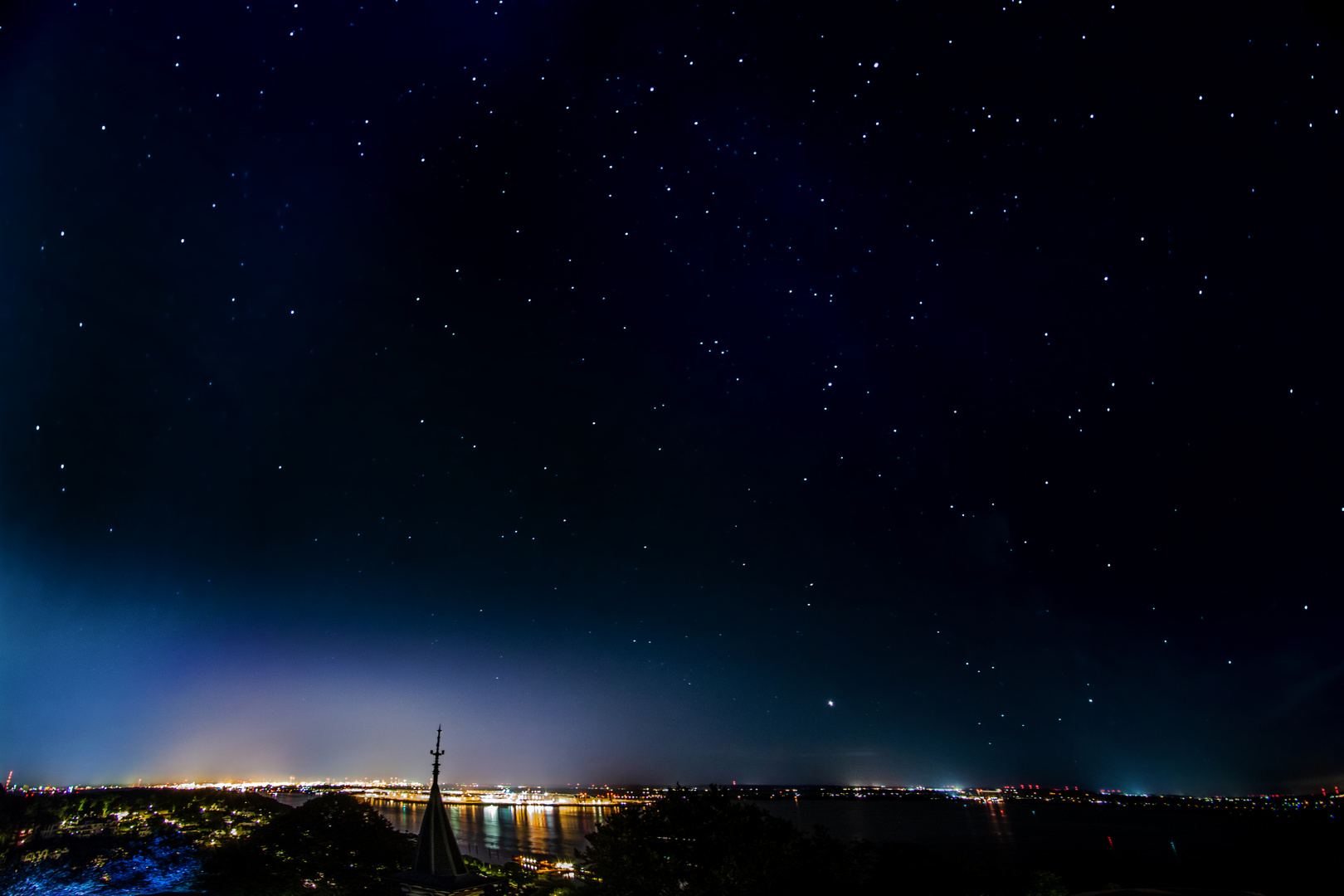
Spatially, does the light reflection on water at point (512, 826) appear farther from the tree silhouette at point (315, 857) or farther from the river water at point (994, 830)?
the tree silhouette at point (315, 857)

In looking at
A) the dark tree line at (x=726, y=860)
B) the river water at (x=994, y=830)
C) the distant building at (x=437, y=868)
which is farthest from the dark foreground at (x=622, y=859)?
the river water at (x=994, y=830)

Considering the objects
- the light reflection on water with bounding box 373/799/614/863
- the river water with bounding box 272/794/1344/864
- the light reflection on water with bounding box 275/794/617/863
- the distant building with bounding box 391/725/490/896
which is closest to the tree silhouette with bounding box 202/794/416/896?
the light reflection on water with bounding box 373/799/614/863

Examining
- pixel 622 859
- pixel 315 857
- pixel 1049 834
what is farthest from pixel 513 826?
pixel 622 859

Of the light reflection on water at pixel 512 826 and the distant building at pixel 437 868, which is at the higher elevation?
the distant building at pixel 437 868

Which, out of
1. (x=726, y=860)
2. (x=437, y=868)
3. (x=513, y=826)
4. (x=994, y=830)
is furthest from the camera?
(x=513, y=826)

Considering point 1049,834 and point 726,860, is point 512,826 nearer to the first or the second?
point 1049,834

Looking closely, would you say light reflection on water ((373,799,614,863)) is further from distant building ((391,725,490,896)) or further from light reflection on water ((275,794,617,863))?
distant building ((391,725,490,896))

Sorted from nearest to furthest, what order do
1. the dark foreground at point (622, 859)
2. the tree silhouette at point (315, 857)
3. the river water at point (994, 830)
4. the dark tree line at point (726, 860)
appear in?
1. the dark tree line at point (726, 860)
2. the dark foreground at point (622, 859)
3. the tree silhouette at point (315, 857)
4. the river water at point (994, 830)

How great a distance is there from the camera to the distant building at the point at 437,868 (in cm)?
1179

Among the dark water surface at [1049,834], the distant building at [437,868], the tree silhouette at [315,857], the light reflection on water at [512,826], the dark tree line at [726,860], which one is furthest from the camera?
the light reflection on water at [512,826]

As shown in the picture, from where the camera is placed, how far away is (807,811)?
572ft

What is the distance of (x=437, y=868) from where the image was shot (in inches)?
499

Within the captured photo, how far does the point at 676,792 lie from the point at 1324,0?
1830cm

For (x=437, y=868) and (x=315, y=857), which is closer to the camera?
(x=437, y=868)
